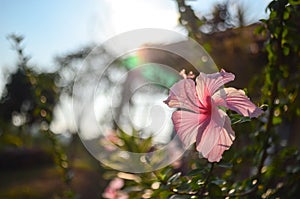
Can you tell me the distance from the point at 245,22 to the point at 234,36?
0.20 metres

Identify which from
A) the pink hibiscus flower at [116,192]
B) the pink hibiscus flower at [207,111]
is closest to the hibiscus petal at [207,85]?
the pink hibiscus flower at [207,111]

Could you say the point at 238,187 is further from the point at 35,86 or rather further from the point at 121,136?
the point at 35,86

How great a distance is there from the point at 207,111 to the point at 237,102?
0.05m

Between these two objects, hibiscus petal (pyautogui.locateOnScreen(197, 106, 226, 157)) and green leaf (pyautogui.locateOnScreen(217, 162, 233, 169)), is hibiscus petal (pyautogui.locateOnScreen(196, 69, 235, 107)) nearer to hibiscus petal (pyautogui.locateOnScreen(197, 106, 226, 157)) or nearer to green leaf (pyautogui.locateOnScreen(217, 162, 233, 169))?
hibiscus petal (pyautogui.locateOnScreen(197, 106, 226, 157))

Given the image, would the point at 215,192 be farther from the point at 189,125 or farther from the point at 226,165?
the point at 189,125

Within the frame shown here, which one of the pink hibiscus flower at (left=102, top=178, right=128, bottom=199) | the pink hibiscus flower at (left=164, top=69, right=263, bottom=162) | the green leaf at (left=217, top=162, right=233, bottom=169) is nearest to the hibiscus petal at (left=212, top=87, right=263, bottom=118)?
the pink hibiscus flower at (left=164, top=69, right=263, bottom=162)

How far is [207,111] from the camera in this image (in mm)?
708

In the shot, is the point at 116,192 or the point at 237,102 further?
the point at 116,192

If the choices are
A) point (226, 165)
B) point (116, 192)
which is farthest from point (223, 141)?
point (116, 192)

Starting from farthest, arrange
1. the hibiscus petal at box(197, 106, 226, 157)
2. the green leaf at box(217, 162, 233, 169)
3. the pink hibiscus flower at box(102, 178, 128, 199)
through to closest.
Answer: the pink hibiscus flower at box(102, 178, 128, 199) → the green leaf at box(217, 162, 233, 169) → the hibiscus petal at box(197, 106, 226, 157)

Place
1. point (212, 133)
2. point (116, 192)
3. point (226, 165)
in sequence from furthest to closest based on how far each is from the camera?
1. point (116, 192)
2. point (226, 165)
3. point (212, 133)

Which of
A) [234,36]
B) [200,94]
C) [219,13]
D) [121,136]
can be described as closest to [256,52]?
[234,36]

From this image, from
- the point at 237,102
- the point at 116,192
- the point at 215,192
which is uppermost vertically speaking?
the point at 116,192

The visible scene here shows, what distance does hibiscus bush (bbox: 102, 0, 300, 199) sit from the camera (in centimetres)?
70
